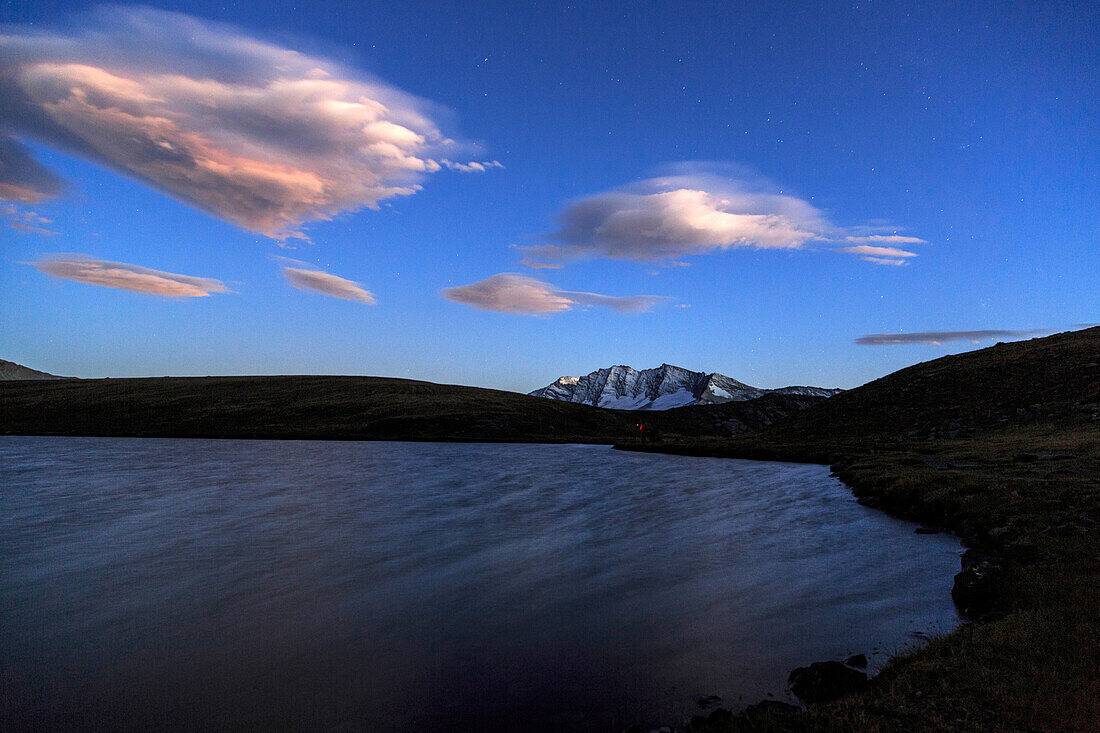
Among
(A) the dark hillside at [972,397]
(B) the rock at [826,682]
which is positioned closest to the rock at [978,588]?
(B) the rock at [826,682]

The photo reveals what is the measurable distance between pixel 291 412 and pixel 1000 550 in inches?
5820

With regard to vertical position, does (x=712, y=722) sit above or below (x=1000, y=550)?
below

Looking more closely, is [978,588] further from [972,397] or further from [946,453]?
[972,397]

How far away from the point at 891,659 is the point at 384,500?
A: 34524 millimetres

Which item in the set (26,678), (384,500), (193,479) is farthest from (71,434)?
(26,678)

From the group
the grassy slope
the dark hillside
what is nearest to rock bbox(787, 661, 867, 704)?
the dark hillside

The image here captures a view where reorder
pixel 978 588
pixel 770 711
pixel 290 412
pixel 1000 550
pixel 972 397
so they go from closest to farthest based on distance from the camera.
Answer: pixel 770 711 < pixel 978 588 < pixel 1000 550 < pixel 972 397 < pixel 290 412

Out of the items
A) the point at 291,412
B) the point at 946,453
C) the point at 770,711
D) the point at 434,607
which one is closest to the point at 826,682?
the point at 770,711

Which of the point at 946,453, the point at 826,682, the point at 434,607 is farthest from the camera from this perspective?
the point at 946,453

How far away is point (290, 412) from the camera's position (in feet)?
467

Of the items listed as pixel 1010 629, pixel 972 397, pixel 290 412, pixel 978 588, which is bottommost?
pixel 978 588

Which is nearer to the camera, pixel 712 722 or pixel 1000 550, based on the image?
pixel 712 722

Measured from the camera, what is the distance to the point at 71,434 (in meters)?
119

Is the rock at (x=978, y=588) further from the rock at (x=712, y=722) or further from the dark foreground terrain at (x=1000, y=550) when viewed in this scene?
the rock at (x=712, y=722)
